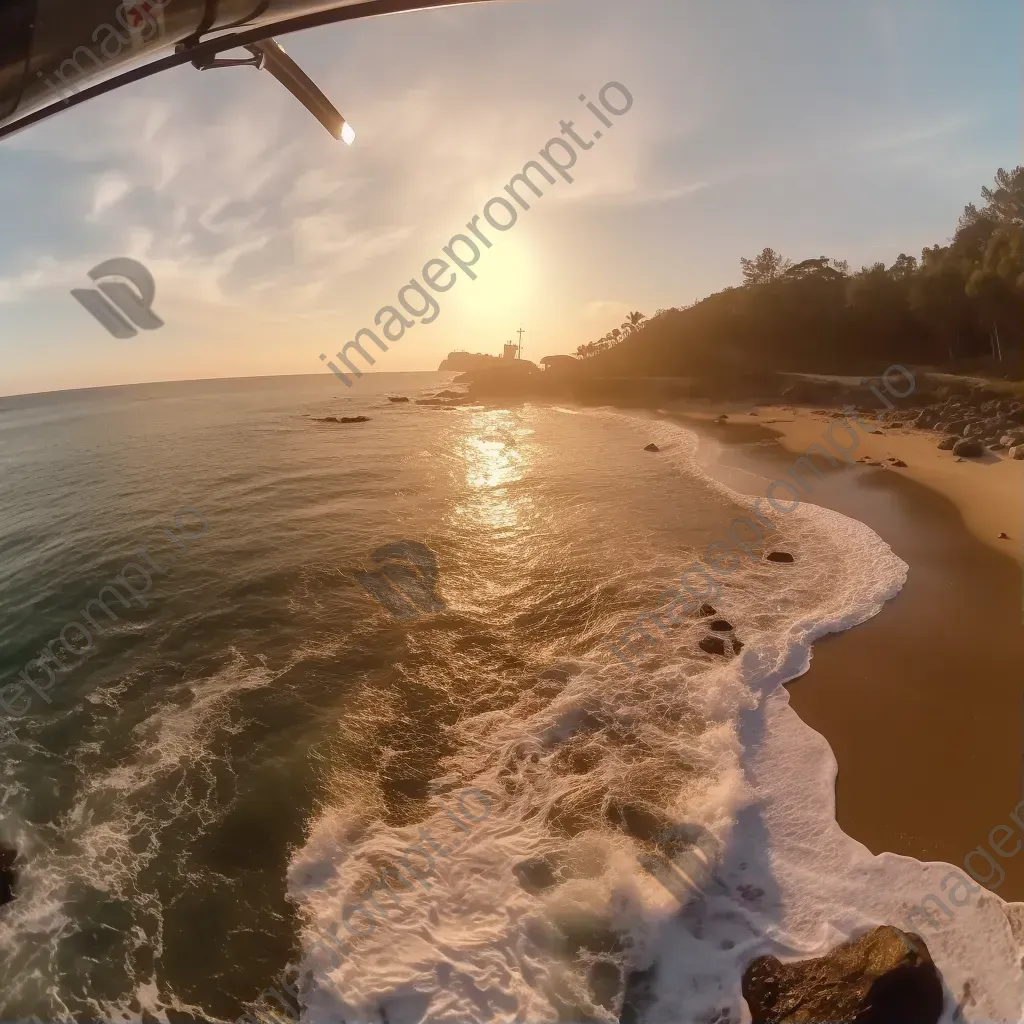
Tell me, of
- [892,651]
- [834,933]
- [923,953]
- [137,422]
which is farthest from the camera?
[137,422]

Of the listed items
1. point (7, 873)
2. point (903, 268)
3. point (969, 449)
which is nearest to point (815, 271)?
point (903, 268)

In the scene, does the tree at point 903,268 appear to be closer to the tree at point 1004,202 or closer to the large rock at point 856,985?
the tree at point 1004,202

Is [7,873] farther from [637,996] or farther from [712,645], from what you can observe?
[712,645]

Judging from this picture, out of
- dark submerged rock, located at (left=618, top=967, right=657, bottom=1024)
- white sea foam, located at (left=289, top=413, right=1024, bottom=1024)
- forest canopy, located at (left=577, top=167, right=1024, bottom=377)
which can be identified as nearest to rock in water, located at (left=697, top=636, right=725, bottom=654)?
white sea foam, located at (left=289, top=413, right=1024, bottom=1024)

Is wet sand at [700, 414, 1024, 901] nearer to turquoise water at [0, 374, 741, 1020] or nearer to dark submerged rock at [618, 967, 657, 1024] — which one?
dark submerged rock at [618, 967, 657, 1024]

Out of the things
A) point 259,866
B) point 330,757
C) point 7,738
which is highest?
point 7,738

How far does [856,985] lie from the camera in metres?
5.85

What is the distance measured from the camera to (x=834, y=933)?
267 inches

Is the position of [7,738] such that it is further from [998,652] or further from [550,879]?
[998,652]

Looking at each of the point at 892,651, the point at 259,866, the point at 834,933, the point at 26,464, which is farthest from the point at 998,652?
the point at 26,464

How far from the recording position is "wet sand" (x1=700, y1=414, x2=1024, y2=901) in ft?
26.4

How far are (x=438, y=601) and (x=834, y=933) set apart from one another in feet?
36.7

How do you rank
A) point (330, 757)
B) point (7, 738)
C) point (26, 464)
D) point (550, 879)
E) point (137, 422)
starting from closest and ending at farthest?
1. point (550, 879)
2. point (330, 757)
3. point (7, 738)
4. point (26, 464)
5. point (137, 422)

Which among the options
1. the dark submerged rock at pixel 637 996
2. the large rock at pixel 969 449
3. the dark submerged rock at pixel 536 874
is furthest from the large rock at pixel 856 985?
the large rock at pixel 969 449
